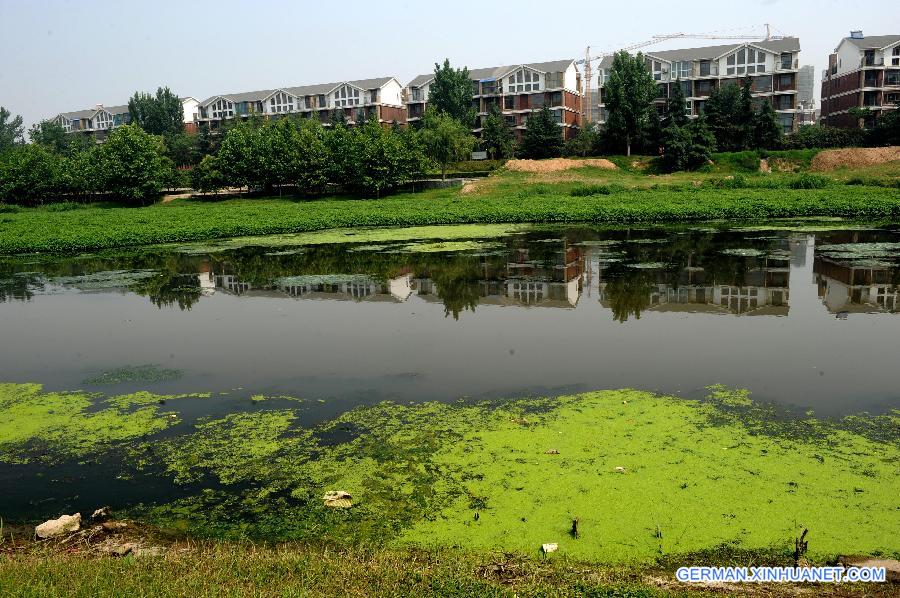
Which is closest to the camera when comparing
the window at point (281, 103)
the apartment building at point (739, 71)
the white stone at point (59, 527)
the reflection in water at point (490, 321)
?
the white stone at point (59, 527)

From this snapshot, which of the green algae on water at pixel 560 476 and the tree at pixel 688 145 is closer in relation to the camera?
the green algae on water at pixel 560 476

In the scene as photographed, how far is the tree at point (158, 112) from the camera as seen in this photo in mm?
101312

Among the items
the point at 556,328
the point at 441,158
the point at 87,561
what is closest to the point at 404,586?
the point at 87,561

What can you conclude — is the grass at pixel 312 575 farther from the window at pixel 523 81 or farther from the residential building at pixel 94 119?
the residential building at pixel 94 119

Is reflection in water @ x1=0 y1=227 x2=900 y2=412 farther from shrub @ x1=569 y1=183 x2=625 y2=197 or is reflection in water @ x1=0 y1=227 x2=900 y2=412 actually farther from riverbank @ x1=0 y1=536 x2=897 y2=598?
shrub @ x1=569 y1=183 x2=625 y2=197

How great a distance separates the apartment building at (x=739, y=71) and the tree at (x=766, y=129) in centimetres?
1304

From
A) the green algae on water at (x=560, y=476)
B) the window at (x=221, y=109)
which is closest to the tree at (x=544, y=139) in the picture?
→ the window at (x=221, y=109)

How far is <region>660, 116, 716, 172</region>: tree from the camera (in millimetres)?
56562

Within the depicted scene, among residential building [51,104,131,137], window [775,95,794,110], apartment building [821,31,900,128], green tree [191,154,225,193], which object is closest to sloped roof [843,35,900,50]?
apartment building [821,31,900,128]

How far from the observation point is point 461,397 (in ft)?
38.3

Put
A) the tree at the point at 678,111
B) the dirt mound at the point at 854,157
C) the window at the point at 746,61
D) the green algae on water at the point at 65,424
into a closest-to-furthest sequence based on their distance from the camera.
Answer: the green algae on water at the point at 65,424, the dirt mound at the point at 854,157, the tree at the point at 678,111, the window at the point at 746,61

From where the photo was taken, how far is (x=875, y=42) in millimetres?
73875

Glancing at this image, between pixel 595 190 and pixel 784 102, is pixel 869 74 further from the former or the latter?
pixel 595 190

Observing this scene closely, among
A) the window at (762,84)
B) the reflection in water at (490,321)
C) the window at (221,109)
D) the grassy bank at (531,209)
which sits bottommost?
the reflection in water at (490,321)
